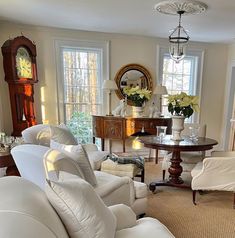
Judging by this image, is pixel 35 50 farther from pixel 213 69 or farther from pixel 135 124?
pixel 213 69

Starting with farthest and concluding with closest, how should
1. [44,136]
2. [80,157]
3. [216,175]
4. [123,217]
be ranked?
1. [44,136]
2. [216,175]
3. [80,157]
4. [123,217]

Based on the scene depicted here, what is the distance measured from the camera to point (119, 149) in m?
4.75

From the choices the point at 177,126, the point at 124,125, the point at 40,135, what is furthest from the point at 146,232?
the point at 124,125

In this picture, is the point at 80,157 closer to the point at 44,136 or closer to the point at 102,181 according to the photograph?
the point at 102,181

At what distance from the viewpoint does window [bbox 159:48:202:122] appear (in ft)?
16.1

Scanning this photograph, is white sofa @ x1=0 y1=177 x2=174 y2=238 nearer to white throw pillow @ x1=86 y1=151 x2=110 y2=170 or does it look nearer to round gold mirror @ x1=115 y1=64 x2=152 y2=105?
white throw pillow @ x1=86 y1=151 x2=110 y2=170

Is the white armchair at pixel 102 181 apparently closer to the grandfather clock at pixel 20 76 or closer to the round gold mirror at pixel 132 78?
the grandfather clock at pixel 20 76

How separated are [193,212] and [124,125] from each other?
196cm

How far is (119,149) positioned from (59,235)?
3892 mm

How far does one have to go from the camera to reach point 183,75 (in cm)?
505

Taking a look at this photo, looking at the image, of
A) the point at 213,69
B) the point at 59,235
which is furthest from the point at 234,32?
the point at 59,235

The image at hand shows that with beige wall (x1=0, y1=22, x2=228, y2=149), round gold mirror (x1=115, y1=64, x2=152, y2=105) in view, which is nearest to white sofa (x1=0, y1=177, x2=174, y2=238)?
beige wall (x1=0, y1=22, x2=228, y2=149)

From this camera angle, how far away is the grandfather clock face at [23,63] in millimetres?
3494

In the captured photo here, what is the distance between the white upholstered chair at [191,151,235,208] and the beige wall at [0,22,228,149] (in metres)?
2.55
